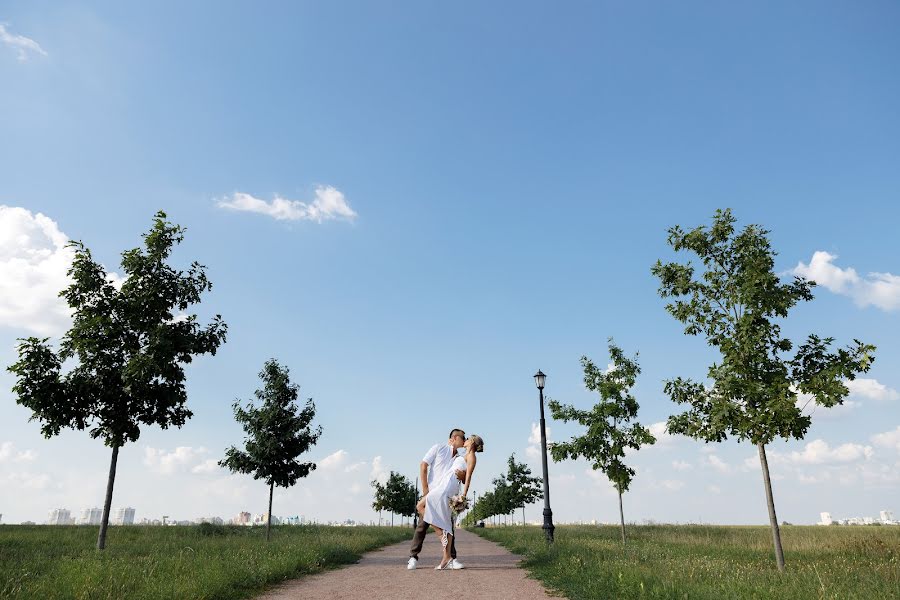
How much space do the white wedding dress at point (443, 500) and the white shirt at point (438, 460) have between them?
160mm

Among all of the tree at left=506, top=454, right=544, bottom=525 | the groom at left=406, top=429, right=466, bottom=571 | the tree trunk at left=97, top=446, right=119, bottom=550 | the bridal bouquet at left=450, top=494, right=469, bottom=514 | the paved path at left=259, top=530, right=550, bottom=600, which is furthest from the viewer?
the tree at left=506, top=454, right=544, bottom=525

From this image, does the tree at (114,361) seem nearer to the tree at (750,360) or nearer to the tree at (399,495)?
the tree at (750,360)

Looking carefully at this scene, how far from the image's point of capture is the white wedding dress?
8.31m

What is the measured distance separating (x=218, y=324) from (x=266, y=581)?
9.68 m

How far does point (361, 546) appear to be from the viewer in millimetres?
15164

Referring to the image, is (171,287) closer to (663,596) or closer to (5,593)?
(5,593)

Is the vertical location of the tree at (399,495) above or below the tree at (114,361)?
below

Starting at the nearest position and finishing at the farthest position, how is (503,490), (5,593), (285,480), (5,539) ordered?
(5,593)
(5,539)
(285,480)
(503,490)

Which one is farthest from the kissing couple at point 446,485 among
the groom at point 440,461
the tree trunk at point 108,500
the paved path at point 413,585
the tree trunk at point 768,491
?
the tree trunk at point 108,500

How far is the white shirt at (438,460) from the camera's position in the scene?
871 cm

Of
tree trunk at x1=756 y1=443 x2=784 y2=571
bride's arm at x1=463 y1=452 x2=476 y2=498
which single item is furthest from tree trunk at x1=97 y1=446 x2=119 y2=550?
tree trunk at x1=756 y1=443 x2=784 y2=571

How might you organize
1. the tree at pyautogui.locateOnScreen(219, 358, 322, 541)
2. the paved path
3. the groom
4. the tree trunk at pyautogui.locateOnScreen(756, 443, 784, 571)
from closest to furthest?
the paved path < the groom < the tree trunk at pyautogui.locateOnScreen(756, 443, 784, 571) < the tree at pyautogui.locateOnScreen(219, 358, 322, 541)

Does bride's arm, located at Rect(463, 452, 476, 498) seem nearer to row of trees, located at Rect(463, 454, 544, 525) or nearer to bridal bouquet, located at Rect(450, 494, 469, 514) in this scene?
bridal bouquet, located at Rect(450, 494, 469, 514)

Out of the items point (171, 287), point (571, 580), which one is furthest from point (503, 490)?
point (571, 580)
